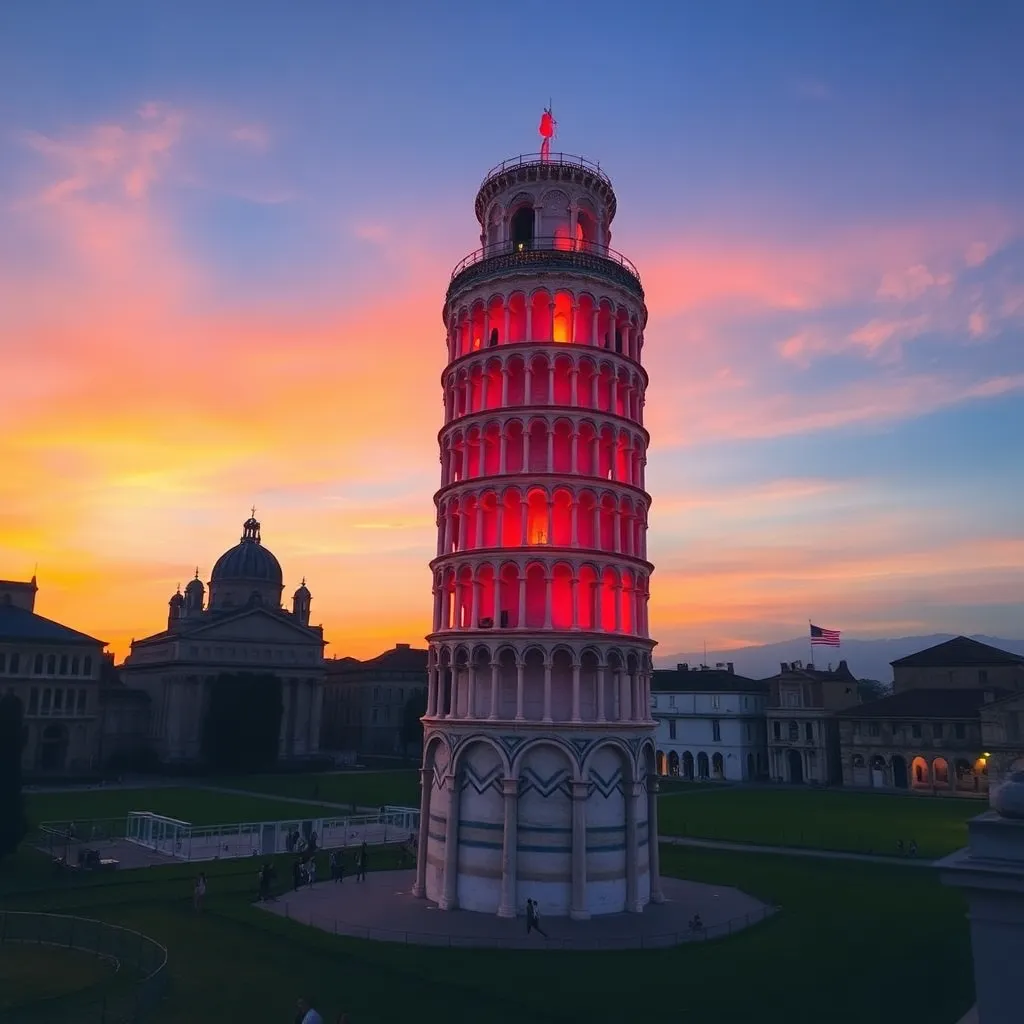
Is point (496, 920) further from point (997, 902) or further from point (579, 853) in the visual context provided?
point (997, 902)

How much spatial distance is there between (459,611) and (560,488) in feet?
26.3

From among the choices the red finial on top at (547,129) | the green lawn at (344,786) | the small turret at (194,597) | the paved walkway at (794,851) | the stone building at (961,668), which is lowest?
the paved walkway at (794,851)

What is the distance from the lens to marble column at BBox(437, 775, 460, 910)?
132 feet

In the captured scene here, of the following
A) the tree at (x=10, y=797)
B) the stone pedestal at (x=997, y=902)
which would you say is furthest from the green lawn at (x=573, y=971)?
the stone pedestal at (x=997, y=902)

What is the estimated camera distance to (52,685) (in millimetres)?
106312

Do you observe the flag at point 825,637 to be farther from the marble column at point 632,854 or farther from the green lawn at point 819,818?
the marble column at point 632,854

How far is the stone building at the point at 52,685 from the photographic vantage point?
4072 inches

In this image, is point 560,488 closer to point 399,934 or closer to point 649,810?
point 649,810

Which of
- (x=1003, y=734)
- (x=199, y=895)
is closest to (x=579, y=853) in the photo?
(x=199, y=895)

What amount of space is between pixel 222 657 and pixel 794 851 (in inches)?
3386

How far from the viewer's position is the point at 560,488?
1704 inches

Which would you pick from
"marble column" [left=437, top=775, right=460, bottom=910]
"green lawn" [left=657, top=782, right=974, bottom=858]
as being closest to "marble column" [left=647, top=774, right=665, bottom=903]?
"marble column" [left=437, top=775, right=460, bottom=910]

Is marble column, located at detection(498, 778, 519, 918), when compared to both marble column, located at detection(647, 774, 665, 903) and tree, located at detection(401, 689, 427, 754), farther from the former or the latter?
tree, located at detection(401, 689, 427, 754)

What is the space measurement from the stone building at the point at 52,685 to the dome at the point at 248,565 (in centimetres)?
2962
